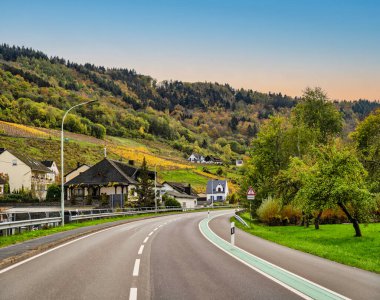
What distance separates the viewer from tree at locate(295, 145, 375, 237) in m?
25.3

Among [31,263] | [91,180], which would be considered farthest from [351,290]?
[91,180]

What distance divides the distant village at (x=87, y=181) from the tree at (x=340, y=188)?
41.6 meters

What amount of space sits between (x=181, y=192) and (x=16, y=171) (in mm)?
37936

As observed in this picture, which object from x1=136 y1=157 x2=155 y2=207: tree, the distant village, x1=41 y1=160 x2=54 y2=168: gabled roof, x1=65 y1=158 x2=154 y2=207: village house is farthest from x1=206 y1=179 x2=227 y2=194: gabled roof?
x1=136 y1=157 x2=155 y2=207: tree

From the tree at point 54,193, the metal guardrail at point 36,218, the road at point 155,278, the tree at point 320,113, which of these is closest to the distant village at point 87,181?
the tree at point 54,193

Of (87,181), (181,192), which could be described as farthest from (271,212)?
(181,192)

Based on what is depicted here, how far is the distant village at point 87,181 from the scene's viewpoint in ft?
230

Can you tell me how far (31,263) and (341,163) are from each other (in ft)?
62.3

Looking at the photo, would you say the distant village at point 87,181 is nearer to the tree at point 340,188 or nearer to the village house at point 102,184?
the village house at point 102,184

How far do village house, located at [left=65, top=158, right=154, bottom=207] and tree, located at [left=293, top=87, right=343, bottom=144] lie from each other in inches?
1073

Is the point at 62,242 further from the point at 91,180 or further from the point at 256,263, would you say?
the point at 91,180

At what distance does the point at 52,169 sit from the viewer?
4028 inches

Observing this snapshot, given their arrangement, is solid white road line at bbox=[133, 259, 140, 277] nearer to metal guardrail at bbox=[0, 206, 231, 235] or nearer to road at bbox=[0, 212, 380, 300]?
road at bbox=[0, 212, 380, 300]

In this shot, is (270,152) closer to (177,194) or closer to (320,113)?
(320,113)
